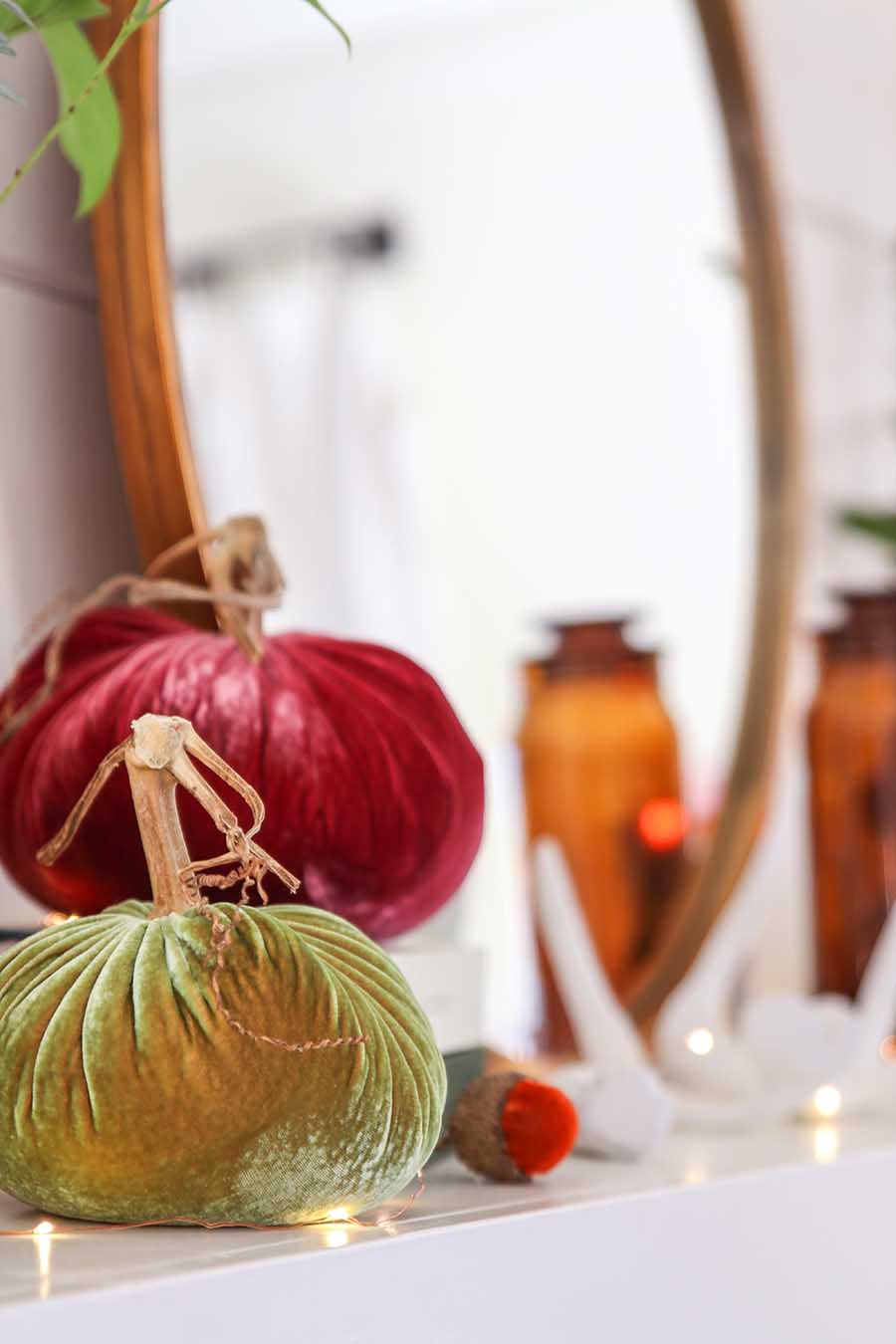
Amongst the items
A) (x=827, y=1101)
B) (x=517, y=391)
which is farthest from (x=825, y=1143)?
(x=517, y=391)

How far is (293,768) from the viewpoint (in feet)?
1.08

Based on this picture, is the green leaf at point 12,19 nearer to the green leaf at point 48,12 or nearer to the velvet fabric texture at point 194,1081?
the green leaf at point 48,12

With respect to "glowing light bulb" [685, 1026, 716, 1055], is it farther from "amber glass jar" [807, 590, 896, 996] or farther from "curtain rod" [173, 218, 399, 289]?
Result: "curtain rod" [173, 218, 399, 289]

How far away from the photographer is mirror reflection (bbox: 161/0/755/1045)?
0.71 metres

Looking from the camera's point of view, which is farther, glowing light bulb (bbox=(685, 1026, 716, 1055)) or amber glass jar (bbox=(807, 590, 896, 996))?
amber glass jar (bbox=(807, 590, 896, 996))

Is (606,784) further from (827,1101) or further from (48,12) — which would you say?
(48,12)

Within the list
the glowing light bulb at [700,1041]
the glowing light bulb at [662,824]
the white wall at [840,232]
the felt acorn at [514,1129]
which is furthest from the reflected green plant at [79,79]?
the white wall at [840,232]

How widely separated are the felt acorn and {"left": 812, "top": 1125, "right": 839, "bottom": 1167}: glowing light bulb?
7 centimetres

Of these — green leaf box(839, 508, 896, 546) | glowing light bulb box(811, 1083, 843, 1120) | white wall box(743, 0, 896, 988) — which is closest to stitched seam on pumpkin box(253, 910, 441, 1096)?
glowing light bulb box(811, 1083, 843, 1120)

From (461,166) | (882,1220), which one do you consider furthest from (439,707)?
(461,166)

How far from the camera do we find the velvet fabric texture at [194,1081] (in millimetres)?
247

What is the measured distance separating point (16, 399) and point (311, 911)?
215 mm

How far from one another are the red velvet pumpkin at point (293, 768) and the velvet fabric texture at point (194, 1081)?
7 centimetres

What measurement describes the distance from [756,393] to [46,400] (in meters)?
0.51
